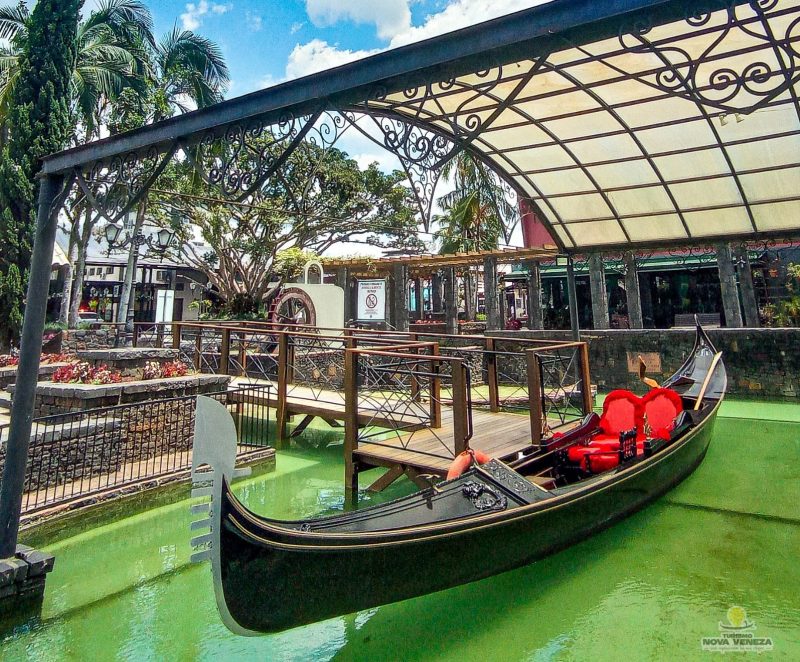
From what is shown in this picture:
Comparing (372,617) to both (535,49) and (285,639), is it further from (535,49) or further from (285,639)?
(535,49)

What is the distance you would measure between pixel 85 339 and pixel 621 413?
15.4 m

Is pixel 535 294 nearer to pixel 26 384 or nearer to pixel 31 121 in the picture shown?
pixel 26 384

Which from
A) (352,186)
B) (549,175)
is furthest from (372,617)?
(352,186)

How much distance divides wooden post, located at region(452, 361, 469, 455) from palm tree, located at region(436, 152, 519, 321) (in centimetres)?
1702

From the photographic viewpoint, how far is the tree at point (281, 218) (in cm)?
1838

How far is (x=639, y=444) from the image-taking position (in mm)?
5051

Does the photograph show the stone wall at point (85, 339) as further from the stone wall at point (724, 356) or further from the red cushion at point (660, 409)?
the stone wall at point (724, 356)

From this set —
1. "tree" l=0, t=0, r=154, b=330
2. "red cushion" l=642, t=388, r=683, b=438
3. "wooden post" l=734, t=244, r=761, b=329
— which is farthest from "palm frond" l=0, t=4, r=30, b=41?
"wooden post" l=734, t=244, r=761, b=329

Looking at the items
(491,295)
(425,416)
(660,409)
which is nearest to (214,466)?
(425,416)

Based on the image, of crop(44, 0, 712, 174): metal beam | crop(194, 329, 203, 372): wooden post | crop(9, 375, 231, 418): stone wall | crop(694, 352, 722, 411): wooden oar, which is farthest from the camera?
crop(194, 329, 203, 372): wooden post

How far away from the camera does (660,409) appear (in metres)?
5.84

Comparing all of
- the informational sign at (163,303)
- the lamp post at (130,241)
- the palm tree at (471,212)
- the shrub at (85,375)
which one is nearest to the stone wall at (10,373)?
the shrub at (85,375)

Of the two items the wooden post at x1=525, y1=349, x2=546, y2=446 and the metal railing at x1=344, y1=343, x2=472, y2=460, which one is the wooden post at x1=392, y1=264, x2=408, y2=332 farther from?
the wooden post at x1=525, y1=349, x2=546, y2=446

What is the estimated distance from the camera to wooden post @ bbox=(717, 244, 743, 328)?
1383 centimetres
